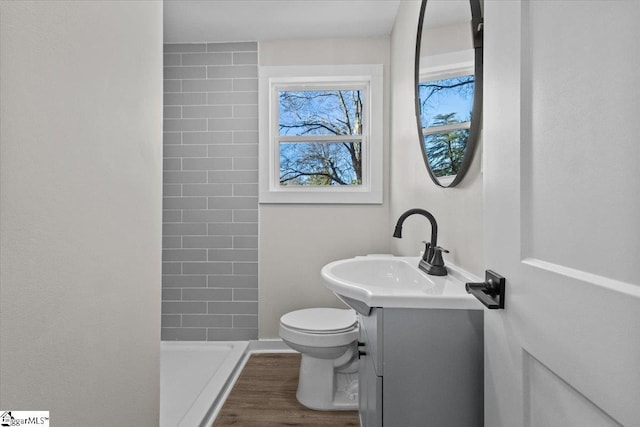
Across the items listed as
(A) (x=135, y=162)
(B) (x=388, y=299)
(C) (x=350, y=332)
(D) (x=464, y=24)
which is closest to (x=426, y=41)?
(D) (x=464, y=24)

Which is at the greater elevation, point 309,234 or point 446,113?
point 446,113

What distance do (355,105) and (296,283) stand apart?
148cm

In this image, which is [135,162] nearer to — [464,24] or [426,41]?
[464,24]

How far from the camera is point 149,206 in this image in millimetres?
1024

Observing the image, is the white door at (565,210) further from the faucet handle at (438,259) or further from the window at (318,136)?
the window at (318,136)

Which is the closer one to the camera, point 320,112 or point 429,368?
point 429,368

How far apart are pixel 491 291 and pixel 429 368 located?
0.35m

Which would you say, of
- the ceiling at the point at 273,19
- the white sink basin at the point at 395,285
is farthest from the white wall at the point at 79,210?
the ceiling at the point at 273,19

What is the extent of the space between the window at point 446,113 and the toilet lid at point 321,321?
3.21 feet

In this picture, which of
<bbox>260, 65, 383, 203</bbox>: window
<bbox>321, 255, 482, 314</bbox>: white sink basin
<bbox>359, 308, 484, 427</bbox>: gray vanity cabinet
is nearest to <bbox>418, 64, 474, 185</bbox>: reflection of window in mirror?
<bbox>321, 255, 482, 314</bbox>: white sink basin

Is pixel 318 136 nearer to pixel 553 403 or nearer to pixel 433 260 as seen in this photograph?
pixel 433 260

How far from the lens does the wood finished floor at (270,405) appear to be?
6.03ft

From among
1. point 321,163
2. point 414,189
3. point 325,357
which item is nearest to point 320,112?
point 321,163

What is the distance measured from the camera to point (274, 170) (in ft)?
9.32
